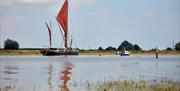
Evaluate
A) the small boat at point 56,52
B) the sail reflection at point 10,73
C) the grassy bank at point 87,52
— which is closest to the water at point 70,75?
the sail reflection at point 10,73

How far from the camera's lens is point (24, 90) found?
2648 cm

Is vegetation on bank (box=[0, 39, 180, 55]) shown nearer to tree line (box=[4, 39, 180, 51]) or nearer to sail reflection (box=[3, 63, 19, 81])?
tree line (box=[4, 39, 180, 51])

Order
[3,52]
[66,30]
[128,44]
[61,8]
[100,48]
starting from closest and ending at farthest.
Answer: [66,30] < [61,8] < [3,52] < [100,48] < [128,44]

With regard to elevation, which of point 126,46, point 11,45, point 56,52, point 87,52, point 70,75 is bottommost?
point 70,75

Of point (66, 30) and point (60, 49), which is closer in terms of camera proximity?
point (66, 30)

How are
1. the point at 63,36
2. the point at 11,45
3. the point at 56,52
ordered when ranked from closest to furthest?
1. the point at 63,36
2. the point at 56,52
3. the point at 11,45

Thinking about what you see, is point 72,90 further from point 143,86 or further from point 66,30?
point 66,30

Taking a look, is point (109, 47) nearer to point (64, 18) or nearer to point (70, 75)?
point (64, 18)

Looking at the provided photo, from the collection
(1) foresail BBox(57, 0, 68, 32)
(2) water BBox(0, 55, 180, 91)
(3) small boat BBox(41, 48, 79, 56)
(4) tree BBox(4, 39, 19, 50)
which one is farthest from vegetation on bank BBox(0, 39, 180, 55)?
(2) water BBox(0, 55, 180, 91)

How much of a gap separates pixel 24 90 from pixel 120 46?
548ft

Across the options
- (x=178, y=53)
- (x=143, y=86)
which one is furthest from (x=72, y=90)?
(x=178, y=53)

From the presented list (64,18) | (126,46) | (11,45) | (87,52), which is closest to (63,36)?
(64,18)

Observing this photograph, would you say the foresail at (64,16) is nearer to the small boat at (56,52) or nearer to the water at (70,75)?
the small boat at (56,52)

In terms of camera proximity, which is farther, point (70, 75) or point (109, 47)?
point (109, 47)
